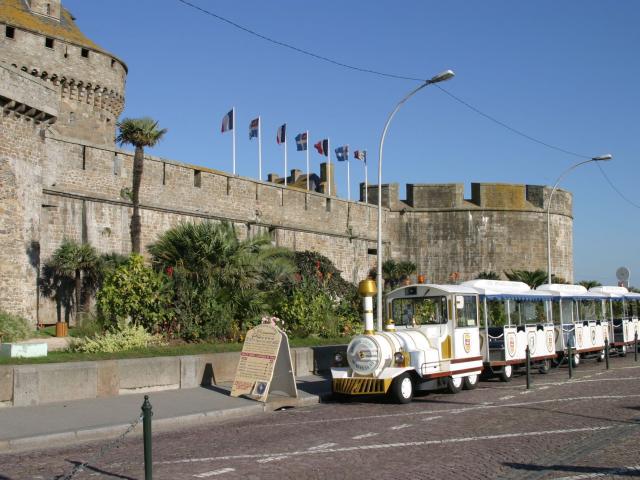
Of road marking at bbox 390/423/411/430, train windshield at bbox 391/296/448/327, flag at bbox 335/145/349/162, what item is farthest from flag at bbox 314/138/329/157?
road marking at bbox 390/423/411/430

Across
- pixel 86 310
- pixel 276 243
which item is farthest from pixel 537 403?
pixel 276 243

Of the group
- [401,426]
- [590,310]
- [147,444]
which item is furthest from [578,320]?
[147,444]

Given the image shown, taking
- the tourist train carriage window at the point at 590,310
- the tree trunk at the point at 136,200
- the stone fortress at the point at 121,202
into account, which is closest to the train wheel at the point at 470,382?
the tourist train carriage window at the point at 590,310

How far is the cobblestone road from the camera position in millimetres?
8031

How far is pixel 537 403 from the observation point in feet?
44.5

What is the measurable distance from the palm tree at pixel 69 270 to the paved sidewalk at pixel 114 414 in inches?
507

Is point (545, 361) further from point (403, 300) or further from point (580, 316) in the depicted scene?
point (403, 300)

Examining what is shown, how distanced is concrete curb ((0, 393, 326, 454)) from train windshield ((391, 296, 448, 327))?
8.77 feet

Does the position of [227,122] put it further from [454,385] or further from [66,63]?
[454,385]

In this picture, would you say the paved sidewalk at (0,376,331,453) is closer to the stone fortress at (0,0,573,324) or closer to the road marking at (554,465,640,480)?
the road marking at (554,465,640,480)

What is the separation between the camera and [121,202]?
29672 mm

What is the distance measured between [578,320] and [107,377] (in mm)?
14620

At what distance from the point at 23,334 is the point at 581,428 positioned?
47.1 feet

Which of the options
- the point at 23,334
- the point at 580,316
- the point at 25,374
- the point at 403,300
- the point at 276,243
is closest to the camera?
the point at 25,374
